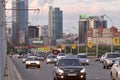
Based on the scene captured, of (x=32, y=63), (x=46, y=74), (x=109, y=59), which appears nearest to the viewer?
(x=46, y=74)

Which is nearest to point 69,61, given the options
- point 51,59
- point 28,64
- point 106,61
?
point 106,61

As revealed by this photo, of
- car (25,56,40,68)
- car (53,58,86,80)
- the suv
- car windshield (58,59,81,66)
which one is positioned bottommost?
car (25,56,40,68)

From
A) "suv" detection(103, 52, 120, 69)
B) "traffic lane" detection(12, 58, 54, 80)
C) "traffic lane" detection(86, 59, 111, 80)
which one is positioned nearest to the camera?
"traffic lane" detection(86, 59, 111, 80)

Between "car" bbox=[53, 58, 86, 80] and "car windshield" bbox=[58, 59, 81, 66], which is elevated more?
"car windshield" bbox=[58, 59, 81, 66]

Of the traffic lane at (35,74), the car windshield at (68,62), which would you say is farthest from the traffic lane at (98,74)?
the car windshield at (68,62)

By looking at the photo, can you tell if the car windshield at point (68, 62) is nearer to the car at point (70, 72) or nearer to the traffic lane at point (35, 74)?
the car at point (70, 72)

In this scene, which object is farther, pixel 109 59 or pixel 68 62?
pixel 109 59

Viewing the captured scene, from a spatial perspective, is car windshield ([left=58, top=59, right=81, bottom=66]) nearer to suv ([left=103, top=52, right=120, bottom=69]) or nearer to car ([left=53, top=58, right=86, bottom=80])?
car ([left=53, top=58, right=86, bottom=80])

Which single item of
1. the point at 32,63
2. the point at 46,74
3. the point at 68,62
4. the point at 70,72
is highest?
the point at 68,62

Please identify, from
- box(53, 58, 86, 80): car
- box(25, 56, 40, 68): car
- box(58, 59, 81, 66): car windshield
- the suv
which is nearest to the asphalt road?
the suv

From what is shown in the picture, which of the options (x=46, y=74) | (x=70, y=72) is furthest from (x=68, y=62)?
(x=46, y=74)

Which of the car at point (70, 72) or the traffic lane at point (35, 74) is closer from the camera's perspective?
the car at point (70, 72)

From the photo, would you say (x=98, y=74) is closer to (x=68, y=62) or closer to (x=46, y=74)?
(x=46, y=74)

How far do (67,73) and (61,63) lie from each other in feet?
3.56
